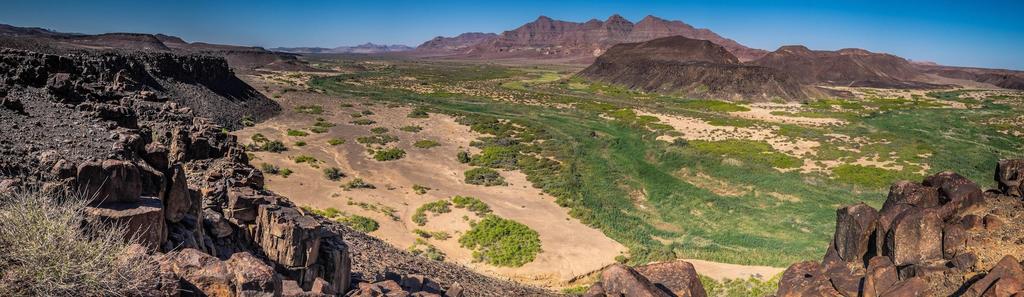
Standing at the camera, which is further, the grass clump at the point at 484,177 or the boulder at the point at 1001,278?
the grass clump at the point at 484,177

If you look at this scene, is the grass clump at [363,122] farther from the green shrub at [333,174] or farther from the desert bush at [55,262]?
the desert bush at [55,262]

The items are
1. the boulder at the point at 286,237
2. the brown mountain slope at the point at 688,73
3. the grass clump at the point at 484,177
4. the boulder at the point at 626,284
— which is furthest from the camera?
the brown mountain slope at the point at 688,73

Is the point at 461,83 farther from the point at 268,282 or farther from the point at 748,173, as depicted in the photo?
the point at 268,282

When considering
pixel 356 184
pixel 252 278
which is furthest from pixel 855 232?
pixel 356 184

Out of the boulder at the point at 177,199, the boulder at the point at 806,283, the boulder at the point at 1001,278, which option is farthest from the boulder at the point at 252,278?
the boulder at the point at 1001,278

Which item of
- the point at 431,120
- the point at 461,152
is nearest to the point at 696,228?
the point at 461,152

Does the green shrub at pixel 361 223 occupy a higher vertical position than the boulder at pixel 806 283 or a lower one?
lower
